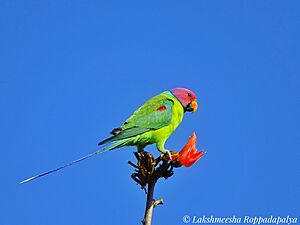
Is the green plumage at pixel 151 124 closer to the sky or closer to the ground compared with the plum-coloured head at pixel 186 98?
closer to the ground

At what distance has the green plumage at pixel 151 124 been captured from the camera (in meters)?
6.95

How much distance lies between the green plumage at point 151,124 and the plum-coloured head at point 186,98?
9 cm

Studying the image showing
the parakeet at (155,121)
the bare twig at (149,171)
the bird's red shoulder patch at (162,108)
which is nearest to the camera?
the bare twig at (149,171)

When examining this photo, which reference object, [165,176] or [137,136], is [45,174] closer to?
[165,176]

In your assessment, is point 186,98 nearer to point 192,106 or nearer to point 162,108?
point 192,106

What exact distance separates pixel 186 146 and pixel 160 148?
1.44 m

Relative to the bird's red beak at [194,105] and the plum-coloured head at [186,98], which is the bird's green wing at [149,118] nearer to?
the plum-coloured head at [186,98]

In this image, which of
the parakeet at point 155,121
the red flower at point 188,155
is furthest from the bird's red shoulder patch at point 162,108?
the red flower at point 188,155

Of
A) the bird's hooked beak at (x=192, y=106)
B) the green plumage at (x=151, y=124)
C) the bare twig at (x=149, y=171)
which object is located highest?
the bird's hooked beak at (x=192, y=106)

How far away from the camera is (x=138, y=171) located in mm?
5074

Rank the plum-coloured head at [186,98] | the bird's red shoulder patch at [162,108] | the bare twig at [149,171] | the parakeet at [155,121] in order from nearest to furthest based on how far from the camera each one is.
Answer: the bare twig at [149,171]
the parakeet at [155,121]
the bird's red shoulder patch at [162,108]
the plum-coloured head at [186,98]

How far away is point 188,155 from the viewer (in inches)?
218

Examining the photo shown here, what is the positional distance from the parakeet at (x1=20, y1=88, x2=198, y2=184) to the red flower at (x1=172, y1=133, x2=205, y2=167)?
3.74 feet

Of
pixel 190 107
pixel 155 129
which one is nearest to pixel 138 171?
pixel 155 129
